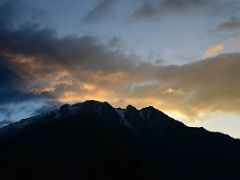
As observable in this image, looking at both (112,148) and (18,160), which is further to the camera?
(18,160)

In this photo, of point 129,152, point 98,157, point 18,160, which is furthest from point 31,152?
point 129,152

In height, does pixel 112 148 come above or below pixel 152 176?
Result: above

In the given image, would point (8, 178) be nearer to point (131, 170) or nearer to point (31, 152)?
point (31, 152)

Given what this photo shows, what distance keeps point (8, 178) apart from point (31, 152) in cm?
308

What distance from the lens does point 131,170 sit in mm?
40156

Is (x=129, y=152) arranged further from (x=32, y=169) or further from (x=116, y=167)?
(x=32, y=169)

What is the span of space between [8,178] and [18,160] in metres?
1.83

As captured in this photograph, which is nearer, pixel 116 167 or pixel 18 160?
pixel 116 167

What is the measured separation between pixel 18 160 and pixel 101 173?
7974mm

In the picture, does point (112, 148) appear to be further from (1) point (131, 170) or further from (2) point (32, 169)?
(2) point (32, 169)

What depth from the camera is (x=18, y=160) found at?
43.6m

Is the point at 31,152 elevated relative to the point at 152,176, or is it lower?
elevated

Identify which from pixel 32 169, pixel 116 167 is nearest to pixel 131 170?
pixel 116 167

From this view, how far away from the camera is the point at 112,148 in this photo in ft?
133
